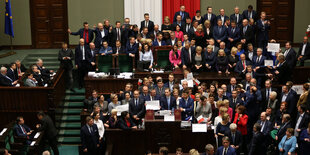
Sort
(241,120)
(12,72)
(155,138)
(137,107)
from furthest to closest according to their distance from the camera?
(12,72) < (137,107) < (241,120) < (155,138)

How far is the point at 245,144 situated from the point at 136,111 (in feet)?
9.93

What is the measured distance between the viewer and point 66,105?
16.8m

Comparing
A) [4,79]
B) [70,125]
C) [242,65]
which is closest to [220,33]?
[242,65]

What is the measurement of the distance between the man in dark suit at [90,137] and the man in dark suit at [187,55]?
448 centimetres

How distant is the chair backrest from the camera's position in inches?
664

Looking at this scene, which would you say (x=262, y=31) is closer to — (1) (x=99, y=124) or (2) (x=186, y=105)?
(2) (x=186, y=105)

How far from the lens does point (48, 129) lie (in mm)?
14008

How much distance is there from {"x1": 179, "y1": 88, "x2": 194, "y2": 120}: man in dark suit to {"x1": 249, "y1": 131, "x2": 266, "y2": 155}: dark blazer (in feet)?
6.23

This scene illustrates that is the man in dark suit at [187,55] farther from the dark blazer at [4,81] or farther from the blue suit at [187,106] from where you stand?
the dark blazer at [4,81]

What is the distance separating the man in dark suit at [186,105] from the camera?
531 inches

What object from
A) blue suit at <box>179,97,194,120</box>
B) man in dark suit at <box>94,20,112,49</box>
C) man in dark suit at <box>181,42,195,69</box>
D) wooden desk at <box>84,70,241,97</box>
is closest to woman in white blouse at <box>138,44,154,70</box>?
wooden desk at <box>84,70,241,97</box>

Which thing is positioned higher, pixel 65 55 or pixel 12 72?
pixel 65 55

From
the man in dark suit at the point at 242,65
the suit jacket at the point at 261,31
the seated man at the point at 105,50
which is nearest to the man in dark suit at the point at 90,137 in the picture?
the seated man at the point at 105,50

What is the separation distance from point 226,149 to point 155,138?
183 cm
